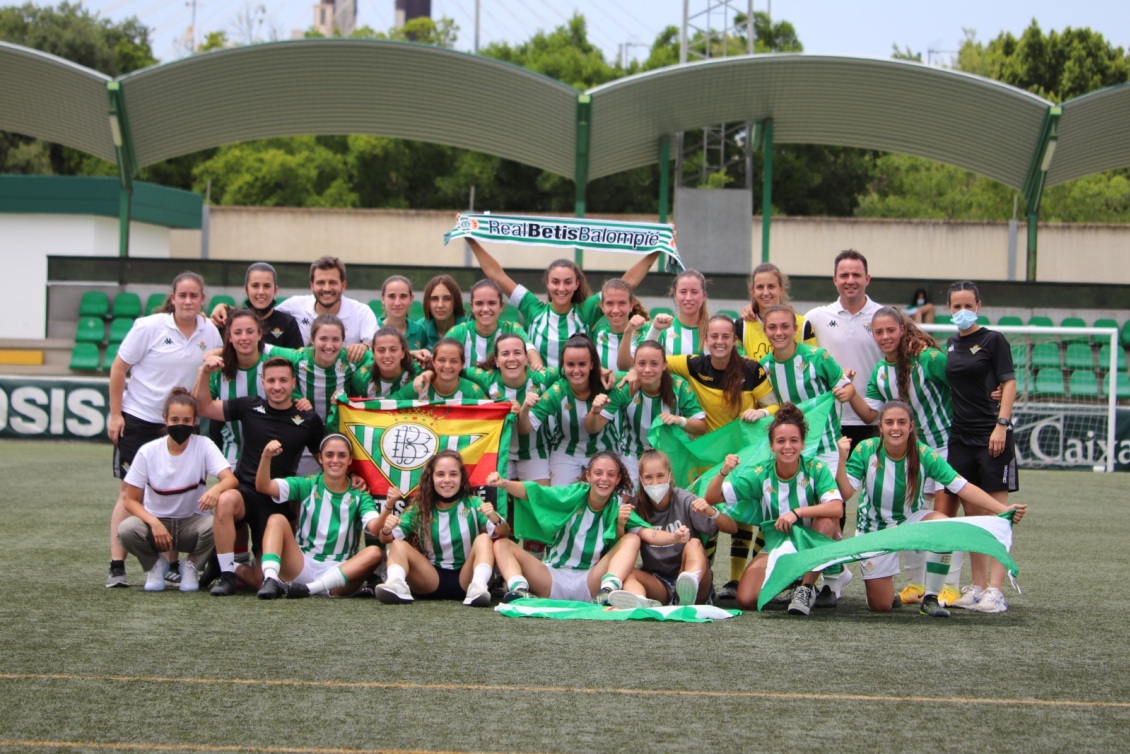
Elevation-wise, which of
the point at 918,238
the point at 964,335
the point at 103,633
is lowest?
the point at 103,633

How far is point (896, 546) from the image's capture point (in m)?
5.93

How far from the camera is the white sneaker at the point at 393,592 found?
20.4 ft

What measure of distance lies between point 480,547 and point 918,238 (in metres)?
25.6

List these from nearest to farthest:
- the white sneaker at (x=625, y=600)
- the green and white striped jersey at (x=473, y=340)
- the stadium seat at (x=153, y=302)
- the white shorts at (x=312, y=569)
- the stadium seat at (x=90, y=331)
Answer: the white sneaker at (x=625, y=600), the white shorts at (x=312, y=569), the green and white striped jersey at (x=473, y=340), the stadium seat at (x=153, y=302), the stadium seat at (x=90, y=331)

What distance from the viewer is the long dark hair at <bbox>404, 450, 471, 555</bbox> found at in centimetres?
646

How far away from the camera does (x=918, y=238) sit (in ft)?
99.5

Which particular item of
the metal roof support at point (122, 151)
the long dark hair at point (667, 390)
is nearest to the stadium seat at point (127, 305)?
the metal roof support at point (122, 151)

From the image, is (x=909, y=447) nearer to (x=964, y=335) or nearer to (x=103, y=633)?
(x=964, y=335)

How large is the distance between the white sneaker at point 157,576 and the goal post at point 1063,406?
10908mm

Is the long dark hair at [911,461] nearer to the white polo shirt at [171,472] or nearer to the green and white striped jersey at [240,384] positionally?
the green and white striped jersey at [240,384]

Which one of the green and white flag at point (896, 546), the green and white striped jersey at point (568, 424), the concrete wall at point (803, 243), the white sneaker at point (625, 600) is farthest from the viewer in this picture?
the concrete wall at point (803, 243)

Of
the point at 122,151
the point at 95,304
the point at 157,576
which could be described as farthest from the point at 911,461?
the point at 122,151

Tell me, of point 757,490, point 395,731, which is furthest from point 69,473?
point 395,731

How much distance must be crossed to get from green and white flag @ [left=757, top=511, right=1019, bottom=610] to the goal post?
9.68 meters
